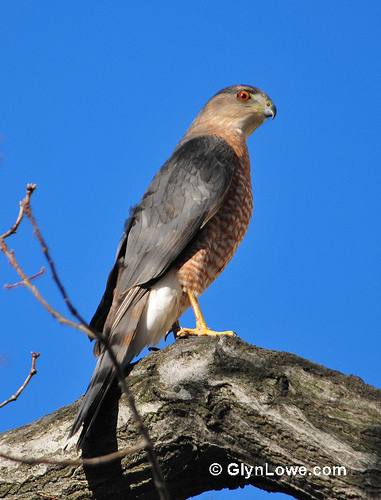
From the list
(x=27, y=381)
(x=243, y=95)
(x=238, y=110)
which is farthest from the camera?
(x=243, y=95)

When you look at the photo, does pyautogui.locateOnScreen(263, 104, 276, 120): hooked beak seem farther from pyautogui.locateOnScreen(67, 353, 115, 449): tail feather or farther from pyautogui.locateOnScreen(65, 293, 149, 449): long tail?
pyautogui.locateOnScreen(67, 353, 115, 449): tail feather

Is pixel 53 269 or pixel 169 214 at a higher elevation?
pixel 169 214

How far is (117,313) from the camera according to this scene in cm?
371

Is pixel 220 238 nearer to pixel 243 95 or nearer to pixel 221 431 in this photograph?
pixel 221 431

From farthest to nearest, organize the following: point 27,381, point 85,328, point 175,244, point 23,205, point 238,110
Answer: point 238,110
point 175,244
point 27,381
point 23,205
point 85,328

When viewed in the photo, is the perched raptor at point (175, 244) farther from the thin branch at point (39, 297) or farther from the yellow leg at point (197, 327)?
the thin branch at point (39, 297)

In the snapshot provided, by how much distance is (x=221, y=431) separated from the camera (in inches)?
122

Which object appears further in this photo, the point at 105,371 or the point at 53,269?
the point at 105,371

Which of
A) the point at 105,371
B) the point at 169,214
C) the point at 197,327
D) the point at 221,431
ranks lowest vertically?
the point at 221,431

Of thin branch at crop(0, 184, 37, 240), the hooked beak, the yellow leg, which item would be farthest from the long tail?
the hooked beak

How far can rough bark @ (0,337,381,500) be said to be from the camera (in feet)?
9.60

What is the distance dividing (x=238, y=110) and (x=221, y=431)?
10.6 feet

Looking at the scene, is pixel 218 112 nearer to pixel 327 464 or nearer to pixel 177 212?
pixel 177 212

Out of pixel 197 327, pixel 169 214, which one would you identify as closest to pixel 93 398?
pixel 197 327
